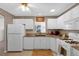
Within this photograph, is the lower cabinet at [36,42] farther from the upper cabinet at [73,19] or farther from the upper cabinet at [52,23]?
the upper cabinet at [73,19]

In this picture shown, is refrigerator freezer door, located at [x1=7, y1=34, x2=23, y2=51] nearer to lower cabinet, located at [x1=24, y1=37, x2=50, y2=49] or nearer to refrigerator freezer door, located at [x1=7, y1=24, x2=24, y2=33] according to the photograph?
refrigerator freezer door, located at [x1=7, y1=24, x2=24, y2=33]

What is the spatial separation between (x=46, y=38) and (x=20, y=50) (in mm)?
1429

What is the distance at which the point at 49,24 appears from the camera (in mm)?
7238

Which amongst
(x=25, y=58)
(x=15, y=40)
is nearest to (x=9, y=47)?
(x=15, y=40)

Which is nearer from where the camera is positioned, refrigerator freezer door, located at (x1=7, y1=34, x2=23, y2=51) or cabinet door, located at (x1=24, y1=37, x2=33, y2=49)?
refrigerator freezer door, located at (x1=7, y1=34, x2=23, y2=51)

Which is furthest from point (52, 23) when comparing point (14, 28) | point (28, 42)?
point (14, 28)

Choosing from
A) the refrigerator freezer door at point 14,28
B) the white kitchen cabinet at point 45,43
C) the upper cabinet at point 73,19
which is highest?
the upper cabinet at point 73,19

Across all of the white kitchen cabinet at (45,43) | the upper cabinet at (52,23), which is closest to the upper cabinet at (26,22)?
the upper cabinet at (52,23)

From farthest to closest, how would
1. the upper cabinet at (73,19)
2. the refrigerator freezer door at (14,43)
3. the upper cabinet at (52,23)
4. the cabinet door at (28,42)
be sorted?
1. the upper cabinet at (52,23)
2. the cabinet door at (28,42)
3. the refrigerator freezer door at (14,43)
4. the upper cabinet at (73,19)

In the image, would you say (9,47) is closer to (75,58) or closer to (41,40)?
(41,40)

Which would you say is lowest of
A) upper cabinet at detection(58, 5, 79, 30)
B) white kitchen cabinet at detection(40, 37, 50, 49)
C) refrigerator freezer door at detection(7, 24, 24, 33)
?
white kitchen cabinet at detection(40, 37, 50, 49)

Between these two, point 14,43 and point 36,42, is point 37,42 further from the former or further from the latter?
point 14,43

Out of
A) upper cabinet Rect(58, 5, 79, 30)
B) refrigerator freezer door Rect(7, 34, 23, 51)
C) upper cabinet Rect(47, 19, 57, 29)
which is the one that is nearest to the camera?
upper cabinet Rect(58, 5, 79, 30)

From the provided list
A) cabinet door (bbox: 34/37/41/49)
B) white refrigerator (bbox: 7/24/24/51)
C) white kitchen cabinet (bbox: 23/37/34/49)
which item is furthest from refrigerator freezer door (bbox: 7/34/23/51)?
cabinet door (bbox: 34/37/41/49)
